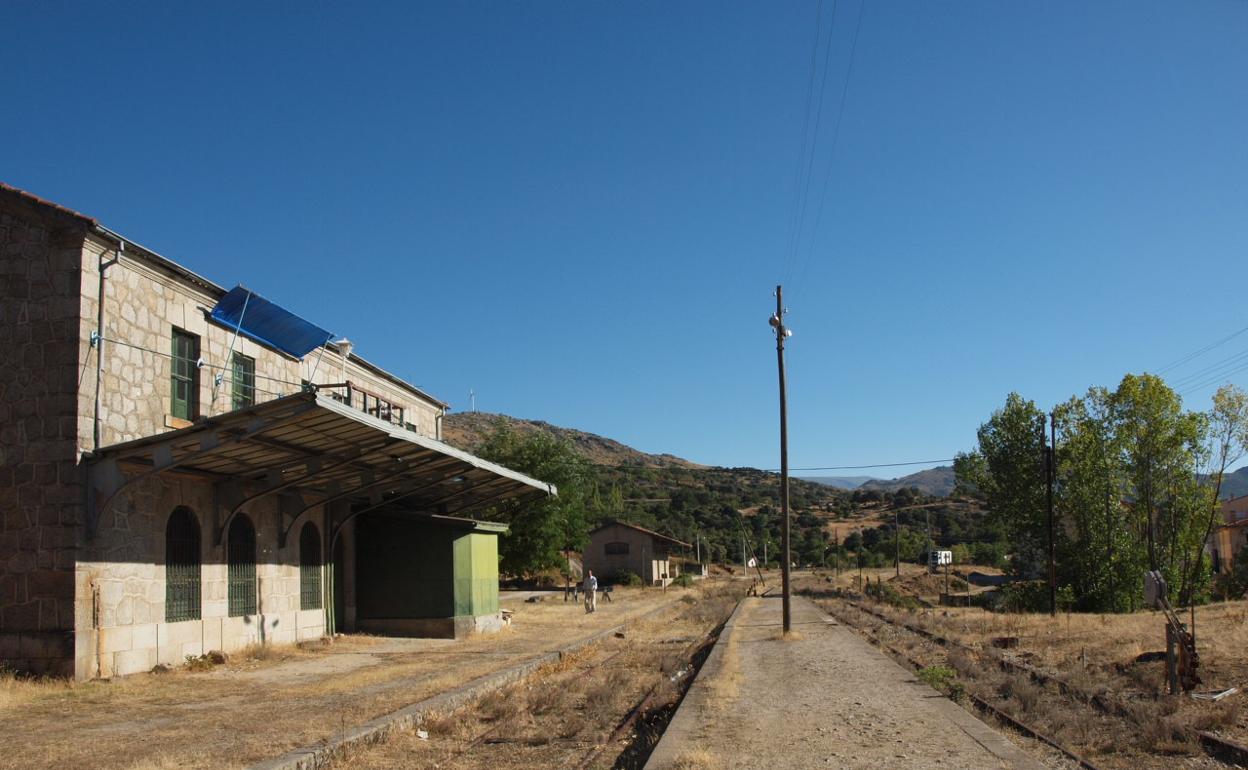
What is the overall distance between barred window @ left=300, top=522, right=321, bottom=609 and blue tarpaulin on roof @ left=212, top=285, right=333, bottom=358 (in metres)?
4.49

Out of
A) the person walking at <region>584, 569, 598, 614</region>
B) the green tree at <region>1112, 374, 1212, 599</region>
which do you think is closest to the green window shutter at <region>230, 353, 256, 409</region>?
the person walking at <region>584, 569, 598, 614</region>

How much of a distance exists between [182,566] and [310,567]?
5.68 m

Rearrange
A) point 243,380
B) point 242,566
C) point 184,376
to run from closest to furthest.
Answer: point 184,376 → point 242,566 → point 243,380

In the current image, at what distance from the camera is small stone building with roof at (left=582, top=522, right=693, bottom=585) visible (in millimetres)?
71250

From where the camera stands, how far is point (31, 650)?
594 inches

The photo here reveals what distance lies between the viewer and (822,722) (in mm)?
12039

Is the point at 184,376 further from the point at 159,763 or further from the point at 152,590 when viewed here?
the point at 159,763

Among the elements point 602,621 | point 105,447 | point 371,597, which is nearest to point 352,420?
point 105,447

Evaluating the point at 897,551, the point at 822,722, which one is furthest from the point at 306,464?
the point at 897,551

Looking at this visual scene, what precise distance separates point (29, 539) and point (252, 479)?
4.93 meters

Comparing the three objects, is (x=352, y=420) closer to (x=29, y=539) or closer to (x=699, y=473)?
(x=29, y=539)

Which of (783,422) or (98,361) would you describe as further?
(783,422)

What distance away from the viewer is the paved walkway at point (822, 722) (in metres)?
9.66

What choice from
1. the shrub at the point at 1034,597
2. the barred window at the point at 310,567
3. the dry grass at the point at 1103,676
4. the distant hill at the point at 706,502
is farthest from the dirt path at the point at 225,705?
the distant hill at the point at 706,502
